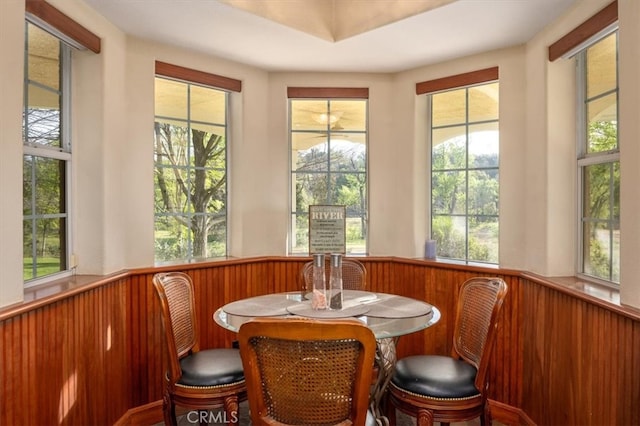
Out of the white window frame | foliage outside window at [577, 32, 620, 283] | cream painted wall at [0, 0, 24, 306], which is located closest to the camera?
cream painted wall at [0, 0, 24, 306]

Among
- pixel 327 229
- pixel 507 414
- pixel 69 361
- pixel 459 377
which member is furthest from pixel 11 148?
pixel 507 414

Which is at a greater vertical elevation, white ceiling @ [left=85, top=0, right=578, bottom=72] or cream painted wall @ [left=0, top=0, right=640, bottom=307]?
white ceiling @ [left=85, top=0, right=578, bottom=72]

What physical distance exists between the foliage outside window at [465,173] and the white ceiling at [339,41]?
382mm

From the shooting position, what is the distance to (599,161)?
2594 mm

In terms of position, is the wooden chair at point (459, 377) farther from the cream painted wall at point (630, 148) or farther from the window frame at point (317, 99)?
the window frame at point (317, 99)

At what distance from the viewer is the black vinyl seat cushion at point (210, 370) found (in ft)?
7.29

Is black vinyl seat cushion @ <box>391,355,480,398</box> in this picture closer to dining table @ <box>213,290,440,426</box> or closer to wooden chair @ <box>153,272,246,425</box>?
dining table @ <box>213,290,440,426</box>

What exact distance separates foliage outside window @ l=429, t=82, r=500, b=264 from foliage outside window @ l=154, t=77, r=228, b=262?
1744 mm

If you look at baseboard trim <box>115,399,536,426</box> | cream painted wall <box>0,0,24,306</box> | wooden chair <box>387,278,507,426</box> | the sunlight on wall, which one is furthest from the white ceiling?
baseboard trim <box>115,399,536,426</box>

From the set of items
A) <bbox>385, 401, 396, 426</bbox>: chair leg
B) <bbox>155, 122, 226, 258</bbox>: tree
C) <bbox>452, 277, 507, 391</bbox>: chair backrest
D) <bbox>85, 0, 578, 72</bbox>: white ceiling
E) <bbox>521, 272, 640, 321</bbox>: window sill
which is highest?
<bbox>85, 0, 578, 72</bbox>: white ceiling

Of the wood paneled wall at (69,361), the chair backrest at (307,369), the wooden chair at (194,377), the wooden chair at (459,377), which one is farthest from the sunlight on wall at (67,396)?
the wooden chair at (459,377)

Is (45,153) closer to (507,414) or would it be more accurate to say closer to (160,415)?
(160,415)

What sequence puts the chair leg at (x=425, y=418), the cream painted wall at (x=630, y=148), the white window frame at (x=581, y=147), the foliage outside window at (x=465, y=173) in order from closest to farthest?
the cream painted wall at (x=630, y=148)
the chair leg at (x=425, y=418)
the white window frame at (x=581, y=147)
the foliage outside window at (x=465, y=173)

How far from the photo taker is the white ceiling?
2596 millimetres
